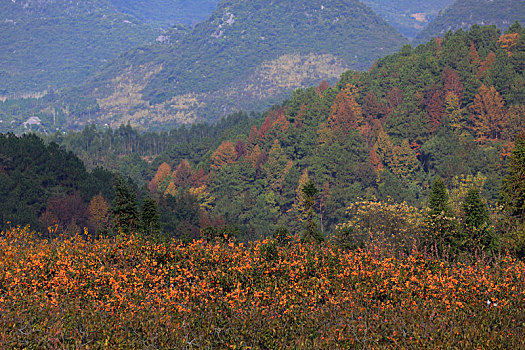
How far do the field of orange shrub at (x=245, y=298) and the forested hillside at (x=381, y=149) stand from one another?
100083 millimetres

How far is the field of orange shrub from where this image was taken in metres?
13.1

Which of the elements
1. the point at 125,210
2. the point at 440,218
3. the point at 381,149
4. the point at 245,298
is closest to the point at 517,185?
the point at 440,218

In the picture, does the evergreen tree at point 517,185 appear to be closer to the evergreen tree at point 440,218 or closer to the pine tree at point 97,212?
the evergreen tree at point 440,218

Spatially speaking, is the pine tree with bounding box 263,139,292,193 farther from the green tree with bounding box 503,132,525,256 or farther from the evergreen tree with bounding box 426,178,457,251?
the green tree with bounding box 503,132,525,256

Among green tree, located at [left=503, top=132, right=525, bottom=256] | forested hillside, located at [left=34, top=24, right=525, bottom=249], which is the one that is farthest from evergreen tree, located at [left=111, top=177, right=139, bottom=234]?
forested hillside, located at [left=34, top=24, right=525, bottom=249]

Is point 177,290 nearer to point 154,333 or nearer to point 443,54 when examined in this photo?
point 154,333

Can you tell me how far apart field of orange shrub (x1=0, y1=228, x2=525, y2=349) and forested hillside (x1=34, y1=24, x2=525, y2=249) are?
100 m

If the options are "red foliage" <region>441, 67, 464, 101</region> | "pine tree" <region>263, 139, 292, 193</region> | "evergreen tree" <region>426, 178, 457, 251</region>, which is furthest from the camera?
"pine tree" <region>263, 139, 292, 193</region>

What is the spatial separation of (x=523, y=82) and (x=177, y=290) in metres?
168

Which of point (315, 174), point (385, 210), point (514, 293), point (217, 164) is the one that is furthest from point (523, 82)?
point (514, 293)

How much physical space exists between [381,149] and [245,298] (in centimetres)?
14906

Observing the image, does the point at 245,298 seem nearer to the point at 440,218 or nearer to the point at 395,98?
the point at 440,218

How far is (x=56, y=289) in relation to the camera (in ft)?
50.9

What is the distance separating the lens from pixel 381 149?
525 ft
